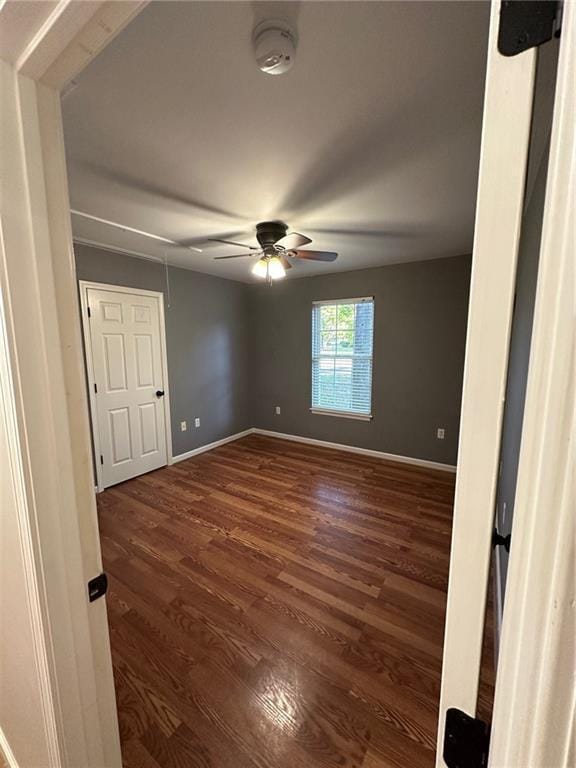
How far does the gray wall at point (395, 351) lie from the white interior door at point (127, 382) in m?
1.75

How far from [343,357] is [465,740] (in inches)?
157

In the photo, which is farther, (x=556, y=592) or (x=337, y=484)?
(x=337, y=484)

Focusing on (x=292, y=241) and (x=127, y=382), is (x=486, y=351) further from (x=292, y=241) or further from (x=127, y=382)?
(x=127, y=382)

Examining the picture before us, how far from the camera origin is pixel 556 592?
309mm

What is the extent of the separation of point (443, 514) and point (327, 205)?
2670 mm

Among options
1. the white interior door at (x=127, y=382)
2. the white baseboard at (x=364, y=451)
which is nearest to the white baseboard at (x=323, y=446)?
the white baseboard at (x=364, y=451)

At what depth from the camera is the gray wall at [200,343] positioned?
346 centimetres

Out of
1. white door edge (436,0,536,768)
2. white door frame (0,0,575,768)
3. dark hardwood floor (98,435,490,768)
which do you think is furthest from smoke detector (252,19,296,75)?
dark hardwood floor (98,435,490,768)

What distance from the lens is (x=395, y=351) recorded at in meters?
3.90

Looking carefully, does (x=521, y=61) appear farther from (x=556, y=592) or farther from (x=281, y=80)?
(x=281, y=80)

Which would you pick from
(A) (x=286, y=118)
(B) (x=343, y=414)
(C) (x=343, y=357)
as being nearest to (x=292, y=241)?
(A) (x=286, y=118)

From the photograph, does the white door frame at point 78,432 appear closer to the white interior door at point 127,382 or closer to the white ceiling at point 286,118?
the white ceiling at point 286,118

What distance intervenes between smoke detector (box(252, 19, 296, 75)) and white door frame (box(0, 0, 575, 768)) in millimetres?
593

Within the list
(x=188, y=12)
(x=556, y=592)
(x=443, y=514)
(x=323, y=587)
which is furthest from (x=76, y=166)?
(x=443, y=514)
